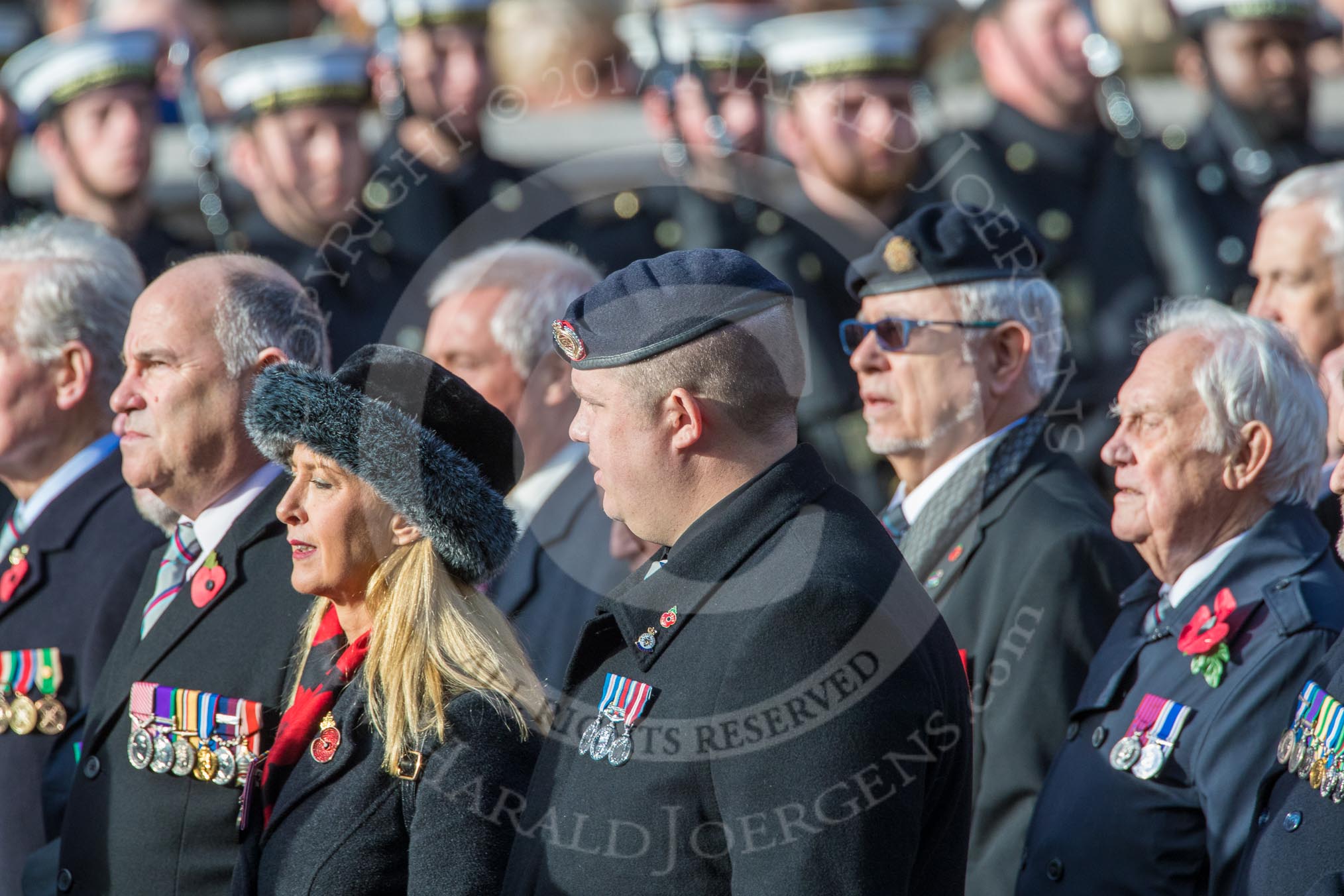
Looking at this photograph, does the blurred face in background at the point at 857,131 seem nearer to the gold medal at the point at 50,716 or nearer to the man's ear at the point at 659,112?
the man's ear at the point at 659,112

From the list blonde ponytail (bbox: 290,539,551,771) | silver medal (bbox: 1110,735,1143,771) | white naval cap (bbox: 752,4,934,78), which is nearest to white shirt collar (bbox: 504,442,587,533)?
blonde ponytail (bbox: 290,539,551,771)

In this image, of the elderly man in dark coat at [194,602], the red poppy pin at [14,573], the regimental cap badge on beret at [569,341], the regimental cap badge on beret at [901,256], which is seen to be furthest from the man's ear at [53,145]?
the regimental cap badge on beret at [569,341]

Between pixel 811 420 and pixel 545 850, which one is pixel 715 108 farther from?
pixel 545 850

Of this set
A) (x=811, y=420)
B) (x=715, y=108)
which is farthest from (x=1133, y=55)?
(x=811, y=420)

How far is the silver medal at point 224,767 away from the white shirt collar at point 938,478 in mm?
1749

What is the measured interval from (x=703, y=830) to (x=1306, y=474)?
→ 1.83 m

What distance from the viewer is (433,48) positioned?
7.82m

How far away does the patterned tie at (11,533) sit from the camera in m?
4.29

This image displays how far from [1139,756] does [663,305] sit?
4.65 ft

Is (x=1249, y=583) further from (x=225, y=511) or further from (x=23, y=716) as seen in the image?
(x=23, y=716)

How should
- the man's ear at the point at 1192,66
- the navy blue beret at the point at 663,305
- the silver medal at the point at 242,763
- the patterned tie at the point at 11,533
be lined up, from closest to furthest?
the navy blue beret at the point at 663,305
the silver medal at the point at 242,763
the patterned tie at the point at 11,533
the man's ear at the point at 1192,66

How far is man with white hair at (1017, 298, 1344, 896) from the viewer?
11.1 feet

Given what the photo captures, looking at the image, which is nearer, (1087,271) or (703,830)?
(703,830)

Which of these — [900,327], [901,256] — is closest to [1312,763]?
[900,327]
